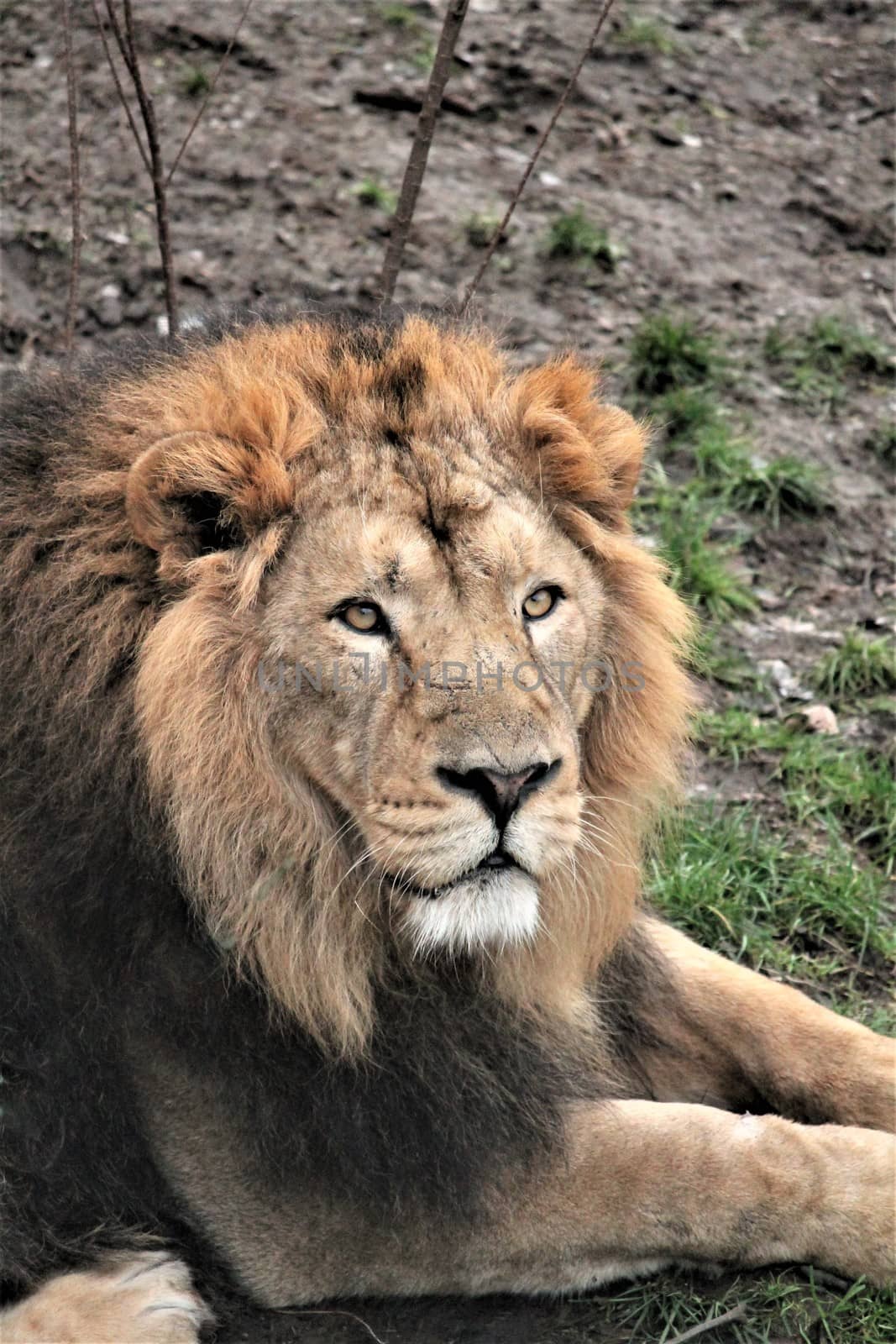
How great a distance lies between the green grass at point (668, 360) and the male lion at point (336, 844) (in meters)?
3.28

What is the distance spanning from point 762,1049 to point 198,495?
2.09 m

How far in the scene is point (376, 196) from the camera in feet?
24.7

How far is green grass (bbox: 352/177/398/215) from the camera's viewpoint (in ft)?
24.7

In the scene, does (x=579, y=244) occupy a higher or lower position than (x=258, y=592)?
lower

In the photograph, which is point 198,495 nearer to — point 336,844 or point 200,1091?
point 336,844

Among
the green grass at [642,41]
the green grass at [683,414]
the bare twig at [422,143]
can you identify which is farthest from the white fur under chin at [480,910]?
the green grass at [642,41]

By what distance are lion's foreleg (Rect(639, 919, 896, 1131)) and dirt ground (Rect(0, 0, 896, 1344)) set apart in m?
1.95

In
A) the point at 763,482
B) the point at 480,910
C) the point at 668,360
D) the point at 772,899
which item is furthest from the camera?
the point at 668,360

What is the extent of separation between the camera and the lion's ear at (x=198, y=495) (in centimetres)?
323

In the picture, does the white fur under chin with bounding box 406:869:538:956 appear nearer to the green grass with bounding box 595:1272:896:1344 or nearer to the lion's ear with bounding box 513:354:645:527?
the lion's ear with bounding box 513:354:645:527

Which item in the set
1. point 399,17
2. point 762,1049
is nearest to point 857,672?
point 762,1049

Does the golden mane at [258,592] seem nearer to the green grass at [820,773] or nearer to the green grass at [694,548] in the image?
the green grass at [820,773]

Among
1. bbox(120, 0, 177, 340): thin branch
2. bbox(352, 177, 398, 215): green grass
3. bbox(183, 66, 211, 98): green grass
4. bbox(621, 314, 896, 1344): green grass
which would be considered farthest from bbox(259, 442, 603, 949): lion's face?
bbox(183, 66, 211, 98): green grass

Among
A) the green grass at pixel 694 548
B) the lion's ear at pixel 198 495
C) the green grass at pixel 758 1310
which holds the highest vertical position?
the lion's ear at pixel 198 495
